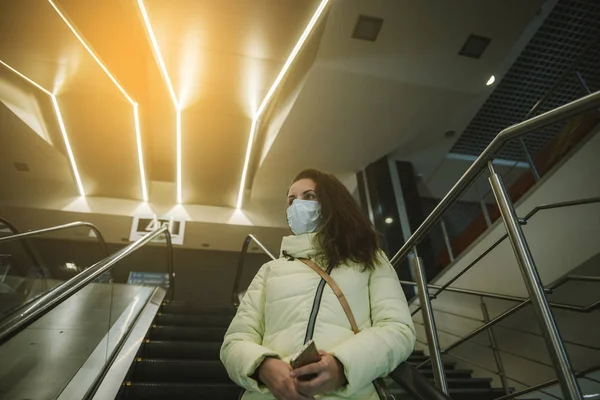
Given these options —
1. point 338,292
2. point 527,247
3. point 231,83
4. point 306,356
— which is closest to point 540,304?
point 527,247

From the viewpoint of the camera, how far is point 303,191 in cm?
153

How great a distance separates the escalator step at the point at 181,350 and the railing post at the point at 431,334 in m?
1.78

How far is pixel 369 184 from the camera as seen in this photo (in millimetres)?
5930

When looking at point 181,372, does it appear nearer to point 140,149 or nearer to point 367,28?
point 367,28

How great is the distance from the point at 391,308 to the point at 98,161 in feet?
21.4

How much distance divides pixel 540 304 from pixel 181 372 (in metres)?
2.28

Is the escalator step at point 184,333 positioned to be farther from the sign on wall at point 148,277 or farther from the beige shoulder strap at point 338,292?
the sign on wall at point 148,277

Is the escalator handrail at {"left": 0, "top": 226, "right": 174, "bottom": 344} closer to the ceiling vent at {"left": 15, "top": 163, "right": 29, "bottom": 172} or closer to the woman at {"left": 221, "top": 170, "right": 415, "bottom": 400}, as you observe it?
the woman at {"left": 221, "top": 170, "right": 415, "bottom": 400}

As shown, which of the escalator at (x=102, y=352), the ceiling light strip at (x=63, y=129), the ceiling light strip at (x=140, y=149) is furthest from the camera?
the ceiling light strip at (x=140, y=149)

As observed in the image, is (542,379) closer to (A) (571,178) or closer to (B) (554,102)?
(A) (571,178)

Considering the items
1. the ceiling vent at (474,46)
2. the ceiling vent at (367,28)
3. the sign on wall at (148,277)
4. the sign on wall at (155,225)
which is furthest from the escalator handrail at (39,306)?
the sign on wall at (148,277)

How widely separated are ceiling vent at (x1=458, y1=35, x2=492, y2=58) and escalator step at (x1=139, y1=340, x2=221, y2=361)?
4.52 m

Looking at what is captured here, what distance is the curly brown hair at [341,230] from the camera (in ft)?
3.99

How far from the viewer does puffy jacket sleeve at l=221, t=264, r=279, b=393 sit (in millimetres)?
889
